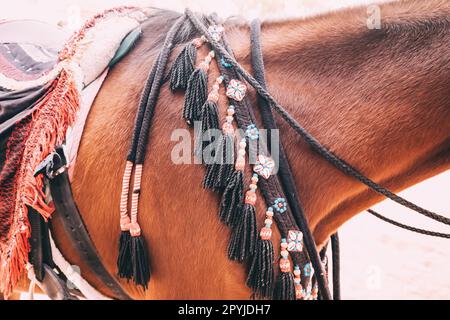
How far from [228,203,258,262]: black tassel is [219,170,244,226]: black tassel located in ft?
0.06

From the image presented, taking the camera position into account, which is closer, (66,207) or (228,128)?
(228,128)

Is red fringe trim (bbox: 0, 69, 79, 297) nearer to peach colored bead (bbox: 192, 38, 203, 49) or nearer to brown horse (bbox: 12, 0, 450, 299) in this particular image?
brown horse (bbox: 12, 0, 450, 299)

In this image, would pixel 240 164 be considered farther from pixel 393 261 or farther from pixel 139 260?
pixel 393 261

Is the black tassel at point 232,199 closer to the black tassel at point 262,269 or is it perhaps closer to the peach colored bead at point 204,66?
the black tassel at point 262,269

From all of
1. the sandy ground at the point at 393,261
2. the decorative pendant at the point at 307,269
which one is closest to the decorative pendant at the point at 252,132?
the decorative pendant at the point at 307,269

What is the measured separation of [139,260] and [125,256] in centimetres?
5

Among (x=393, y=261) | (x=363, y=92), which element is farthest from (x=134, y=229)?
(x=393, y=261)

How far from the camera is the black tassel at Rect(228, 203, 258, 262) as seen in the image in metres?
0.96

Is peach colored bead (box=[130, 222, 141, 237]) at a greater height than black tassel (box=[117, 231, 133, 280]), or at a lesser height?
greater

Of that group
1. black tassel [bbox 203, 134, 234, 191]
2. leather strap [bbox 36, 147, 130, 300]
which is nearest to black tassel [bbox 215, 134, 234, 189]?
black tassel [bbox 203, 134, 234, 191]

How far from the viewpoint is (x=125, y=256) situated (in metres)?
1.07

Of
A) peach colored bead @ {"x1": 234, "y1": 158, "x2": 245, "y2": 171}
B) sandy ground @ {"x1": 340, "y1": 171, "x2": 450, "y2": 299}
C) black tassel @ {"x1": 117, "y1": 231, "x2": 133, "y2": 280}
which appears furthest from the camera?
sandy ground @ {"x1": 340, "y1": 171, "x2": 450, "y2": 299}
